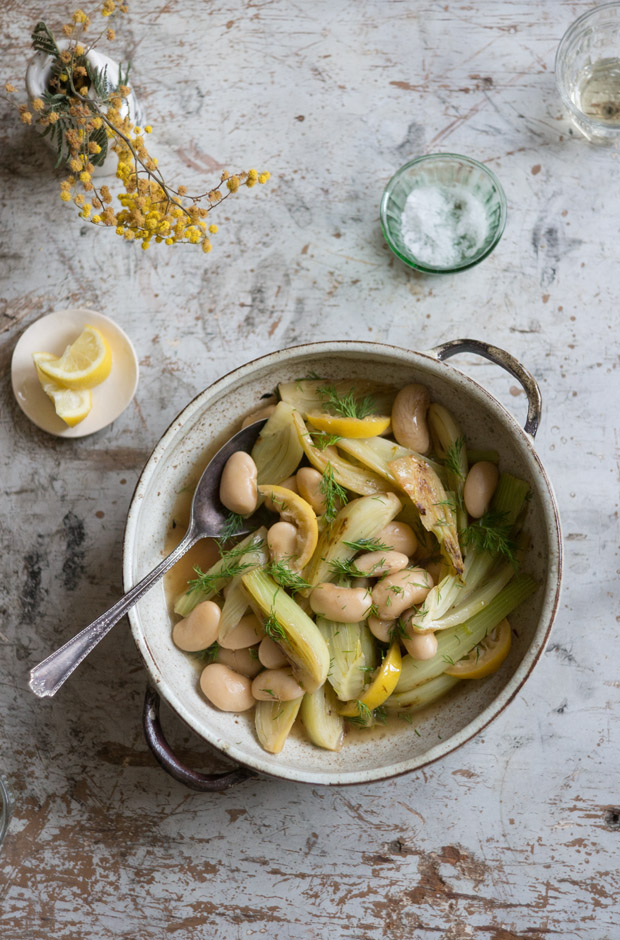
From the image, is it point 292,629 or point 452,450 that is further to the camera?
point 452,450

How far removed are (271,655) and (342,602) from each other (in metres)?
0.16

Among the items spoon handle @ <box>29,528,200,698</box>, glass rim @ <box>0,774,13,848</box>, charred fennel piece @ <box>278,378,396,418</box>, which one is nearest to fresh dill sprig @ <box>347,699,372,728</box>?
spoon handle @ <box>29,528,200,698</box>

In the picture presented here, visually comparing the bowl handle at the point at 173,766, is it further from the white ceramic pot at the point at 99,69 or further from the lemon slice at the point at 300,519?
the white ceramic pot at the point at 99,69

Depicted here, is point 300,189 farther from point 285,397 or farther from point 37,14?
point 37,14

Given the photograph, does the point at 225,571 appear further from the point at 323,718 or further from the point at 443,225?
the point at 443,225

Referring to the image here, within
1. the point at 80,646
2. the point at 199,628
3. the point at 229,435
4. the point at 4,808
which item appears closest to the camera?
the point at 80,646

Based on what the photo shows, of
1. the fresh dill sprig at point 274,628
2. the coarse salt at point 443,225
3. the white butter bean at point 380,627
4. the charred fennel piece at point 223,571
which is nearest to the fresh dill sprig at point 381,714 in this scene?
the white butter bean at point 380,627

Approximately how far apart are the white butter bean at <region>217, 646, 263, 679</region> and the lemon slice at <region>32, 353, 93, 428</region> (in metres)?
0.54

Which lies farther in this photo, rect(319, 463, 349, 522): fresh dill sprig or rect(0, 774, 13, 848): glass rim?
rect(0, 774, 13, 848): glass rim

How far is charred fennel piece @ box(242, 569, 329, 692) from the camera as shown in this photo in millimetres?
1329

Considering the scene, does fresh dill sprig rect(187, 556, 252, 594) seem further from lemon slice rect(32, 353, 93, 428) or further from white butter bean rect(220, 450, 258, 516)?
lemon slice rect(32, 353, 93, 428)

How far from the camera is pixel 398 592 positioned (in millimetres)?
1332

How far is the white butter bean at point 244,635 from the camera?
139 centimetres

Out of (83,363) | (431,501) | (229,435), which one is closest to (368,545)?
(431,501)
